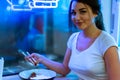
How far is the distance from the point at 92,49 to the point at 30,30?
0.46 metres

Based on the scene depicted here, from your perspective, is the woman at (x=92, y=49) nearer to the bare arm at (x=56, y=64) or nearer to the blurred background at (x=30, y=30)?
the bare arm at (x=56, y=64)

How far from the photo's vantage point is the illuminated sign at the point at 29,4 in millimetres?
1304

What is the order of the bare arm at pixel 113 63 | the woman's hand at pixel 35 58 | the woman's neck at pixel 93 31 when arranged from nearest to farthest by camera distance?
the bare arm at pixel 113 63, the woman's neck at pixel 93 31, the woman's hand at pixel 35 58

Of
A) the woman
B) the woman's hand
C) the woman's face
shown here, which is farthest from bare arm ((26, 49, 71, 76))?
the woman's face

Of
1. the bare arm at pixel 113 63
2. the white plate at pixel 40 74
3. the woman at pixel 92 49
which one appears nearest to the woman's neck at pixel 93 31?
the woman at pixel 92 49

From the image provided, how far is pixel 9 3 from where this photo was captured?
1.29m

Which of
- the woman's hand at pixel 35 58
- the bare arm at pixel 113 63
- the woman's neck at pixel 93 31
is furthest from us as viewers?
the woman's hand at pixel 35 58

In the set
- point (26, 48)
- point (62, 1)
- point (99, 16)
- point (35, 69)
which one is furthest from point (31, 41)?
point (99, 16)

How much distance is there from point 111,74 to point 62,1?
64cm

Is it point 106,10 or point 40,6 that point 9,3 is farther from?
point 106,10

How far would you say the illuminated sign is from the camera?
51.3 inches

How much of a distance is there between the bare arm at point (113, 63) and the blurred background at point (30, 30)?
51cm

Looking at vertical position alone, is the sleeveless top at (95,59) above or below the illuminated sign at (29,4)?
below

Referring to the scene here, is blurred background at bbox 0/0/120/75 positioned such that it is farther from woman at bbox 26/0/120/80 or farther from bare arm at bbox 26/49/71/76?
woman at bbox 26/0/120/80
